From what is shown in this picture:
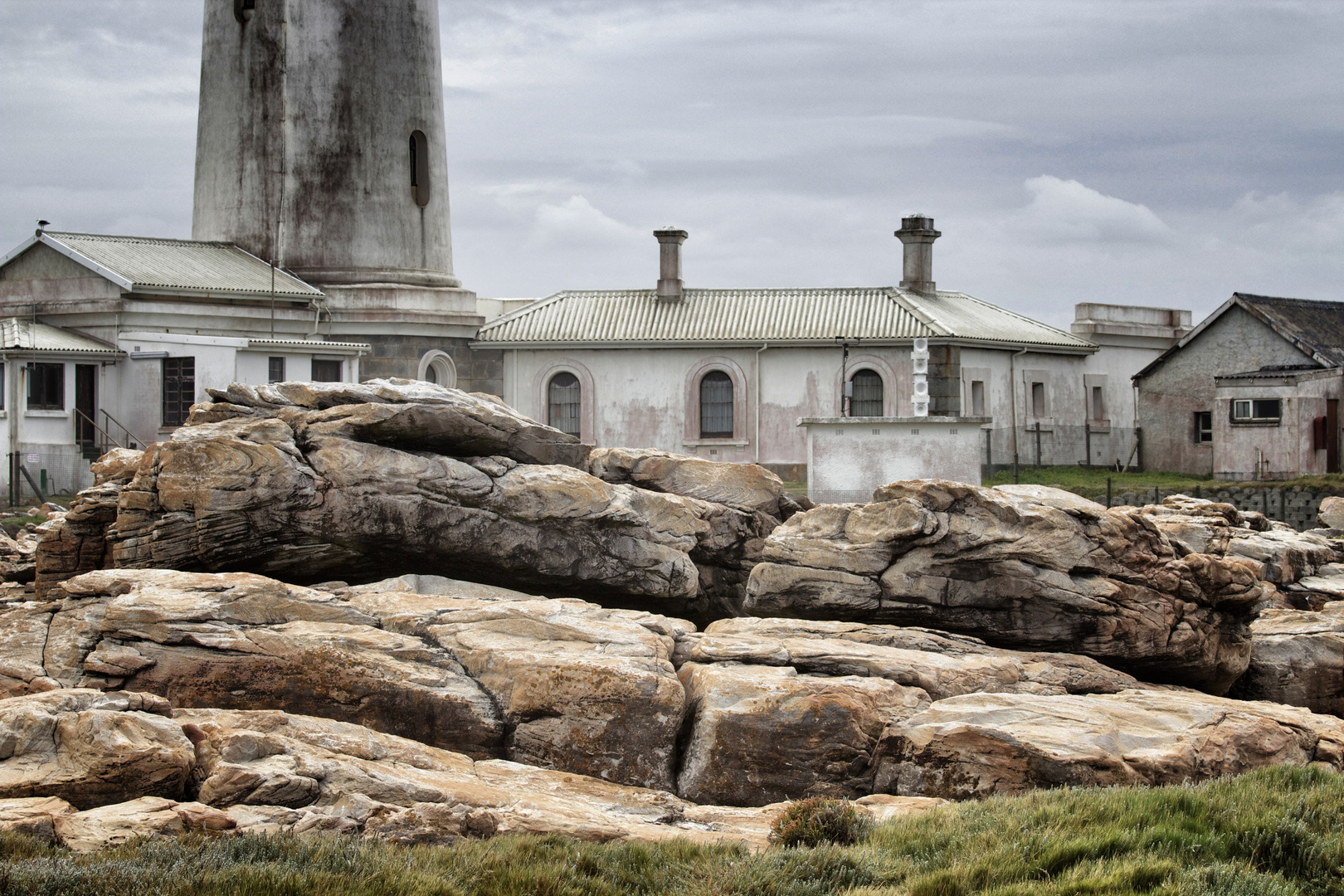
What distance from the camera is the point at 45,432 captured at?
102 feet

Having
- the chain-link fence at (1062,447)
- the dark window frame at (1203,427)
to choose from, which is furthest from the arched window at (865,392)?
the dark window frame at (1203,427)

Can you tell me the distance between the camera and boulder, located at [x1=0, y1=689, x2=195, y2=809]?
9.66 m

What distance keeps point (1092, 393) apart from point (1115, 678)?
31.4 meters

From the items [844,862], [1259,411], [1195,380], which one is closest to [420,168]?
[1195,380]

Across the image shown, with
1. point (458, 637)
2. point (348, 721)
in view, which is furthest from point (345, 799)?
point (458, 637)

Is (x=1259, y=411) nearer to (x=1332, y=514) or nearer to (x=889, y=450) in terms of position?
(x=1332, y=514)

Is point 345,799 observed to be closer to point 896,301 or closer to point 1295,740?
point 1295,740

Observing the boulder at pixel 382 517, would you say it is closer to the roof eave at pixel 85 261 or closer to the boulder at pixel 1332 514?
the roof eave at pixel 85 261

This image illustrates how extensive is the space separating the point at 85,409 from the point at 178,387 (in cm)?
228

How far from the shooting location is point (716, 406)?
39750 mm

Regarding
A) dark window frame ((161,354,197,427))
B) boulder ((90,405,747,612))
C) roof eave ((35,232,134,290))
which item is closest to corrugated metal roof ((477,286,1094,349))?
dark window frame ((161,354,197,427))

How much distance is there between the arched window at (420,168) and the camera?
127 ft

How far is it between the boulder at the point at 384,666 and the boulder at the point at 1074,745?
237cm

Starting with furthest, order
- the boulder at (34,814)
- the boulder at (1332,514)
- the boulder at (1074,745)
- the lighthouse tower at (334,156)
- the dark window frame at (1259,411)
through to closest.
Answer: the dark window frame at (1259,411)
the lighthouse tower at (334,156)
the boulder at (1332,514)
the boulder at (1074,745)
the boulder at (34,814)
